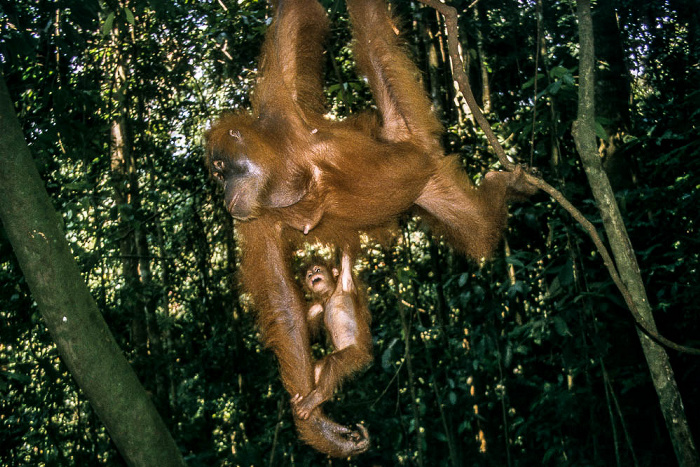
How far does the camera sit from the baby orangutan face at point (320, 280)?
12.2 feet

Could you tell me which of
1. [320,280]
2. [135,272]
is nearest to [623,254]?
[320,280]

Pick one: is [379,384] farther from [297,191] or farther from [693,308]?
[297,191]

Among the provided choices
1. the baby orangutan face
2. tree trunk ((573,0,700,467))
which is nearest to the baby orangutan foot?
the baby orangutan face

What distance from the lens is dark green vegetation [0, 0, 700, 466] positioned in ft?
14.4

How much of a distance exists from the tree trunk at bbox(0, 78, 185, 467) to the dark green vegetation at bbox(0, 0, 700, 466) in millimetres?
1402

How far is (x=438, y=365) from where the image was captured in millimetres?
5531

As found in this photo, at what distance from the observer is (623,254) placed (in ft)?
7.52

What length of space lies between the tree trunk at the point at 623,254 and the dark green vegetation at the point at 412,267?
1608 mm

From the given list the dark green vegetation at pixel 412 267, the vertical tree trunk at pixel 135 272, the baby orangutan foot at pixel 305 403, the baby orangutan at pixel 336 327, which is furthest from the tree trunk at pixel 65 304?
the vertical tree trunk at pixel 135 272

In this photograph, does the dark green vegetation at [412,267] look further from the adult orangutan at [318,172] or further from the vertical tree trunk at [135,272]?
the adult orangutan at [318,172]

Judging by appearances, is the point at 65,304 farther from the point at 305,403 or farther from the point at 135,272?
the point at 135,272

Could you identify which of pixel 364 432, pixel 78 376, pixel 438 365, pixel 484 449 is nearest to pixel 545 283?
pixel 438 365

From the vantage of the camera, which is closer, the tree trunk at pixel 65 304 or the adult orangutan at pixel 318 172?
the tree trunk at pixel 65 304

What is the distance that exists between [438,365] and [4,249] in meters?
3.70
